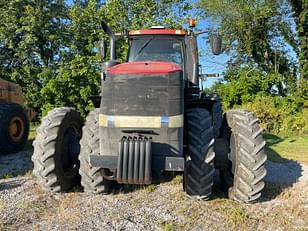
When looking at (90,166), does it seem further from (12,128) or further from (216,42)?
(12,128)

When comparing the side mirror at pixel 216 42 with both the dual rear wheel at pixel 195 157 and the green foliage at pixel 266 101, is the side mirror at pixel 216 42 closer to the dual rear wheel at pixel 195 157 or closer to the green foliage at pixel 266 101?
the dual rear wheel at pixel 195 157

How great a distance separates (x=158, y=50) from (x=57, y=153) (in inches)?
88.1

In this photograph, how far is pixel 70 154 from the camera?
5.12 meters

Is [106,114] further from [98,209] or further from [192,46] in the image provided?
[192,46]

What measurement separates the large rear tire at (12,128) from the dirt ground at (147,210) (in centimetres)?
271

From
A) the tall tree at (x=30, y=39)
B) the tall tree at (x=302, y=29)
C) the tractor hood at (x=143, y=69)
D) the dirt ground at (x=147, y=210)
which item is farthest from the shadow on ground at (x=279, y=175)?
the tall tree at (x=30, y=39)

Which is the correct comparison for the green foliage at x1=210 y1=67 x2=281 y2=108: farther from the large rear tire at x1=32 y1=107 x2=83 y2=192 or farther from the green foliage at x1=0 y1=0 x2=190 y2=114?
the large rear tire at x1=32 y1=107 x2=83 y2=192

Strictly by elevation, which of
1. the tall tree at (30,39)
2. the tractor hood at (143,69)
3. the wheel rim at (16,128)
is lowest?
the wheel rim at (16,128)

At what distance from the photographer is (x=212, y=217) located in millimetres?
4016

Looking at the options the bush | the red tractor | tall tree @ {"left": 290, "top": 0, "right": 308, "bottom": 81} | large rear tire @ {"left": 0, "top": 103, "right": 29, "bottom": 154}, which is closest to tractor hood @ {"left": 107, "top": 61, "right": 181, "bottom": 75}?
the red tractor

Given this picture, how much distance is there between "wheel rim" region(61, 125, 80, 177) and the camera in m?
5.02

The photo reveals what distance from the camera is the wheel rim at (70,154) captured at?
502 centimetres

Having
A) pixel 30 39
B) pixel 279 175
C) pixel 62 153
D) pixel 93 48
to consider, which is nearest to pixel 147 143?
pixel 62 153

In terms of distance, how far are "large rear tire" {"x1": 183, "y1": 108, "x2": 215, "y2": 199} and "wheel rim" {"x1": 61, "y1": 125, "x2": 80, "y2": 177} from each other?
166 centimetres
